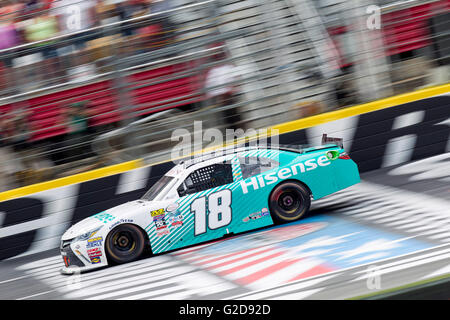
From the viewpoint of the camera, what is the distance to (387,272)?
20.0 feet

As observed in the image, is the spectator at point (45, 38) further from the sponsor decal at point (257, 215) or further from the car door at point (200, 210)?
the sponsor decal at point (257, 215)

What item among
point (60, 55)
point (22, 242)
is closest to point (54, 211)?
point (22, 242)

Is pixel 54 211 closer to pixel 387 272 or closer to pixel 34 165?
pixel 34 165

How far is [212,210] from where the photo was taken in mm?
8234

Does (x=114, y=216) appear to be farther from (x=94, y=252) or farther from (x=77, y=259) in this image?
(x=77, y=259)

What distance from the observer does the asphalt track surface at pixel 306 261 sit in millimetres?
6215

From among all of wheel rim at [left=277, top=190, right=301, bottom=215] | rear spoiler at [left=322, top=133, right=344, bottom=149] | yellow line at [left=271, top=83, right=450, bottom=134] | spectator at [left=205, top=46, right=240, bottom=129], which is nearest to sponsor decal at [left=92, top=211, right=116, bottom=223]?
wheel rim at [left=277, top=190, right=301, bottom=215]

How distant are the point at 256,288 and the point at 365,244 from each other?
1612mm

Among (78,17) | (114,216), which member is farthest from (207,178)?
(78,17)

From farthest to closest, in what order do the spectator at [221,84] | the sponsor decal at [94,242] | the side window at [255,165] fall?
the spectator at [221,84], the side window at [255,165], the sponsor decal at [94,242]

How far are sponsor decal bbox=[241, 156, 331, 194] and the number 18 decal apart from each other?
0.30 m

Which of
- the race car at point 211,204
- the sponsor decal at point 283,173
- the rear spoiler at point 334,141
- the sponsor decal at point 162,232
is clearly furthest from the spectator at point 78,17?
the rear spoiler at point 334,141

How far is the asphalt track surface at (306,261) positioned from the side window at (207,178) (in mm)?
787
